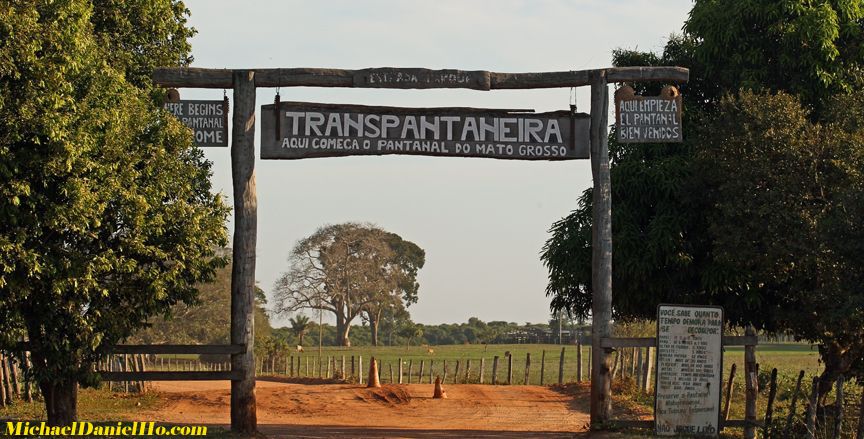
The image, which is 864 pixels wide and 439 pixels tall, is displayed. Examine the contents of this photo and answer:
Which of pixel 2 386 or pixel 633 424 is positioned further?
pixel 2 386

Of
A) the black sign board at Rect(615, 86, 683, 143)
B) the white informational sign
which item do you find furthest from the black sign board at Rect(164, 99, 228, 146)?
the white informational sign

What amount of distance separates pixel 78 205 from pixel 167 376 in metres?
3.23

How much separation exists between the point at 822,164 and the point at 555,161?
15.1 ft

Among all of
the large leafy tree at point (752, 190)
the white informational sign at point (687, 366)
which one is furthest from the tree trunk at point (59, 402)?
A: the large leafy tree at point (752, 190)

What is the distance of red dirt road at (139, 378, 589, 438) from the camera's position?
2019 cm

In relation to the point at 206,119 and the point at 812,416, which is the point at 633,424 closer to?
the point at 812,416

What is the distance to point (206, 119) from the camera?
17.8 meters

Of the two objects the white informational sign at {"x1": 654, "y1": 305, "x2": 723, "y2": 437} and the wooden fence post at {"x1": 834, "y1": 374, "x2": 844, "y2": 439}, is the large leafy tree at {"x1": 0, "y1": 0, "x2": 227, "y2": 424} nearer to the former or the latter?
the white informational sign at {"x1": 654, "y1": 305, "x2": 723, "y2": 437}

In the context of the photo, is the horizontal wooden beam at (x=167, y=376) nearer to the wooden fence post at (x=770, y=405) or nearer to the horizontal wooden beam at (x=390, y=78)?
the horizontal wooden beam at (x=390, y=78)

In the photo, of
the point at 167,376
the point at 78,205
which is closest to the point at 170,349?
the point at 167,376

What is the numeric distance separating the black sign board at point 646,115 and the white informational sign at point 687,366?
2.99m

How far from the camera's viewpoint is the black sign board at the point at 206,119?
17.7 m

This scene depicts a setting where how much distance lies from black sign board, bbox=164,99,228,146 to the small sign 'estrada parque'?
66 cm

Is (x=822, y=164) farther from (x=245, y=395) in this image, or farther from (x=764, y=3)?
(x=245, y=395)
